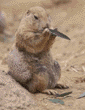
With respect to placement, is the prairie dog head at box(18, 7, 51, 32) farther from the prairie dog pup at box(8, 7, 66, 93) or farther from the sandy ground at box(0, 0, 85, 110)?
the sandy ground at box(0, 0, 85, 110)

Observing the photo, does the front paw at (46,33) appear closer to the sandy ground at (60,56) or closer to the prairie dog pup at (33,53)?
the prairie dog pup at (33,53)

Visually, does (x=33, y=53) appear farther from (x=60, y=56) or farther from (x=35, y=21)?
(x=60, y=56)

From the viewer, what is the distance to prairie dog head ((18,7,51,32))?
1.90 metres

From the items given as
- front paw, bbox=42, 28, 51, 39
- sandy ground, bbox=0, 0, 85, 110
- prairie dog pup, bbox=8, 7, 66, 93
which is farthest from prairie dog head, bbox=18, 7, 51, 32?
sandy ground, bbox=0, 0, 85, 110

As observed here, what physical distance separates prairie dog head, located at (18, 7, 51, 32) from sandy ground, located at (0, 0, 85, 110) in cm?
69

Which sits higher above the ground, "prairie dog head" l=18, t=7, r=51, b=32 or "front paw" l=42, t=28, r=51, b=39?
"prairie dog head" l=18, t=7, r=51, b=32

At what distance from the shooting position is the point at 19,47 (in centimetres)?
204

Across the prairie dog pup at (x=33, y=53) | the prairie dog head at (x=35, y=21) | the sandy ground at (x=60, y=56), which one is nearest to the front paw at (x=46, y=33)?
the prairie dog pup at (x=33, y=53)

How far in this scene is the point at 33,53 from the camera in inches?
79.6

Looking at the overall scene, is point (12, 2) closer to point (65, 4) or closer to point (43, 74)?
point (65, 4)

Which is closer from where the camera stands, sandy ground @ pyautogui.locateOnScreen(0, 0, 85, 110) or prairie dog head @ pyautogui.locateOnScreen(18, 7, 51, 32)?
sandy ground @ pyautogui.locateOnScreen(0, 0, 85, 110)

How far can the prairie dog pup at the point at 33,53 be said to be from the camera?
6.20ft

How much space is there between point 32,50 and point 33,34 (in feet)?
0.74

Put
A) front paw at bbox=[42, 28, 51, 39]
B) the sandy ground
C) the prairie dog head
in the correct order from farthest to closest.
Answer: the prairie dog head < front paw at bbox=[42, 28, 51, 39] < the sandy ground
